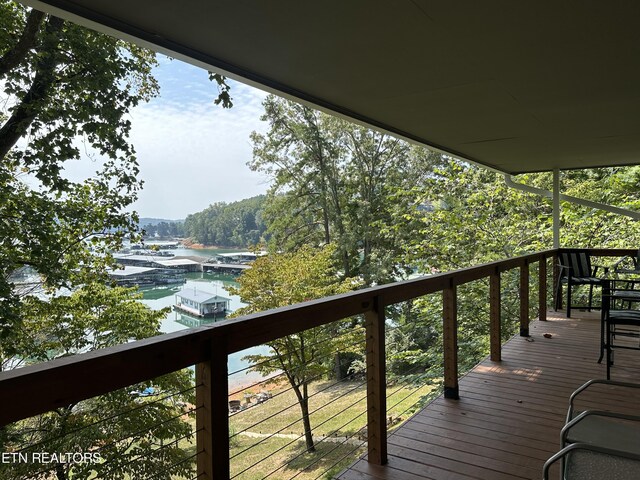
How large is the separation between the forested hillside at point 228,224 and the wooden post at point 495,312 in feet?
53.9

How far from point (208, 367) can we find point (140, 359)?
282 millimetres

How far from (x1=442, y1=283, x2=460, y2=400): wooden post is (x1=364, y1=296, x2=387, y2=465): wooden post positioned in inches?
37.2

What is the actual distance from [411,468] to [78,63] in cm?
900

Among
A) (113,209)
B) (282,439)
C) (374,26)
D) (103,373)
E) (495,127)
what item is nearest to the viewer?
(103,373)

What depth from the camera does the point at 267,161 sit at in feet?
64.4

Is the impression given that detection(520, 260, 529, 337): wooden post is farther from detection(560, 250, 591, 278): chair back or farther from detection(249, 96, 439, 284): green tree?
detection(249, 96, 439, 284): green tree

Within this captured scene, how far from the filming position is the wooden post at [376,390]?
2.35 meters

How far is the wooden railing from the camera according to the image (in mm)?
1038

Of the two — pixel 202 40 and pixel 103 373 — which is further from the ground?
pixel 202 40

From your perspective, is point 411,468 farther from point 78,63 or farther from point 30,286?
point 78,63

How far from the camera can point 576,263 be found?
6.15 meters

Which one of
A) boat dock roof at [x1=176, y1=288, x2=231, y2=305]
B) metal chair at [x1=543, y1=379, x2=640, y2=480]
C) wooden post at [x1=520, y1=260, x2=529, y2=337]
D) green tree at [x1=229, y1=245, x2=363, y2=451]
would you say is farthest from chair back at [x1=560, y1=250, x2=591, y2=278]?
boat dock roof at [x1=176, y1=288, x2=231, y2=305]

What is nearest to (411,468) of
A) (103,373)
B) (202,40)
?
(103,373)

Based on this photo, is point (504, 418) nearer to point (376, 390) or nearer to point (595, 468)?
point (376, 390)
